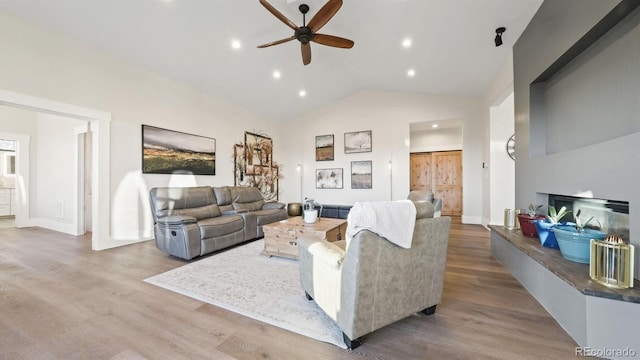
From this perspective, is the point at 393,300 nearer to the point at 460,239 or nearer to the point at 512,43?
the point at 460,239

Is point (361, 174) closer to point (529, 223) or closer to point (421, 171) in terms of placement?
point (421, 171)

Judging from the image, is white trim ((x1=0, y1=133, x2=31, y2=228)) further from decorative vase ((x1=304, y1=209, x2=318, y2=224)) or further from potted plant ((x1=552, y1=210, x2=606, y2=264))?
potted plant ((x1=552, y1=210, x2=606, y2=264))

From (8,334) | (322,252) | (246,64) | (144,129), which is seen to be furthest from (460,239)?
(144,129)

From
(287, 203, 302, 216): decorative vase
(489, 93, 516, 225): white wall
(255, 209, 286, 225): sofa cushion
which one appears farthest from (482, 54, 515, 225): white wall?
(287, 203, 302, 216): decorative vase

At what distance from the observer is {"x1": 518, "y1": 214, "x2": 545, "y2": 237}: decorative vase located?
268 centimetres

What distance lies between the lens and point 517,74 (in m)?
3.51

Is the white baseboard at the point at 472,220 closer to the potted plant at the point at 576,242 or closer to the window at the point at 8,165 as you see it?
the potted plant at the point at 576,242

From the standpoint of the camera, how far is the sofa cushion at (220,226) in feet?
11.4

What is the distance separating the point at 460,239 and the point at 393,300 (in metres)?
3.37

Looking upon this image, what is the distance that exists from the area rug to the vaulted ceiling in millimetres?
3326

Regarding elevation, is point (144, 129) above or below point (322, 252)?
above

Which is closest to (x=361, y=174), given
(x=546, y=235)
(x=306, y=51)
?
(x=306, y=51)

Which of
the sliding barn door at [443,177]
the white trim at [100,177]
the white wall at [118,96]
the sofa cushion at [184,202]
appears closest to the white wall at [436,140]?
the sliding barn door at [443,177]

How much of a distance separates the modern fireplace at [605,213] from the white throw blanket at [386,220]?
1611 millimetres
